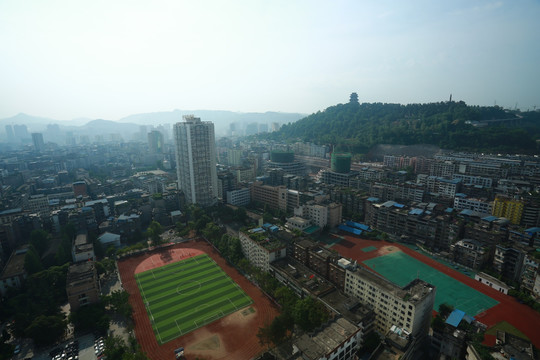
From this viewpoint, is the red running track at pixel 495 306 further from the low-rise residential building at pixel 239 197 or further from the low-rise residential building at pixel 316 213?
the low-rise residential building at pixel 239 197

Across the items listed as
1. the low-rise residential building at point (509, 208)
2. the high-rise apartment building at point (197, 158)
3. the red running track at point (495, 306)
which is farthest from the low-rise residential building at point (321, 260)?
the low-rise residential building at point (509, 208)

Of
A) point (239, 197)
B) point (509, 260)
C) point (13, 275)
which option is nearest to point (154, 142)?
point (239, 197)

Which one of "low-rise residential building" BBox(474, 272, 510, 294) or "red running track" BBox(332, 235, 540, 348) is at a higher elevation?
"low-rise residential building" BBox(474, 272, 510, 294)

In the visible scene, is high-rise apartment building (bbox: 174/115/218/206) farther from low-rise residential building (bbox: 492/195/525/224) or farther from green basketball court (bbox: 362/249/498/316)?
low-rise residential building (bbox: 492/195/525/224)

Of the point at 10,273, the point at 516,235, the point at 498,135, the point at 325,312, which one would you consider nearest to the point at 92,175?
the point at 10,273

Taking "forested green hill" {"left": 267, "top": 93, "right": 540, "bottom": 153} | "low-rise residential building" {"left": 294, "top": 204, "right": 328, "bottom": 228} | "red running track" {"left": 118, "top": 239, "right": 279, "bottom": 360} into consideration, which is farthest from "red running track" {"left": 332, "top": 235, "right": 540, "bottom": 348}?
"forested green hill" {"left": 267, "top": 93, "right": 540, "bottom": 153}
